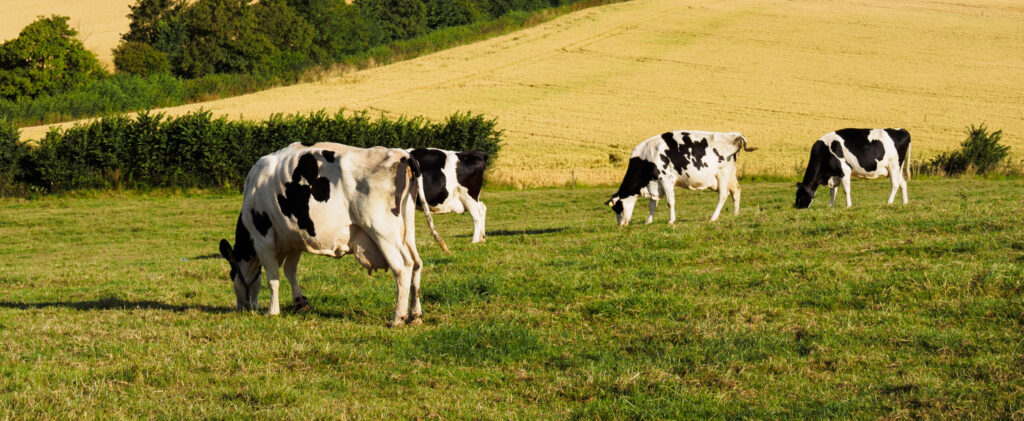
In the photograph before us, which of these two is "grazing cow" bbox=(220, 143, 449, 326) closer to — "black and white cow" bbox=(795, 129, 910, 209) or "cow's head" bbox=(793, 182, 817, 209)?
"cow's head" bbox=(793, 182, 817, 209)

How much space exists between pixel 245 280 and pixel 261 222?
962 mm

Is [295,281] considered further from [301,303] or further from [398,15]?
[398,15]

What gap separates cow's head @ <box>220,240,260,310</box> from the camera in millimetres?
11586

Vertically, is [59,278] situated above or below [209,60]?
below

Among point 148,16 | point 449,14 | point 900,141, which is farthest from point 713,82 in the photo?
point 148,16

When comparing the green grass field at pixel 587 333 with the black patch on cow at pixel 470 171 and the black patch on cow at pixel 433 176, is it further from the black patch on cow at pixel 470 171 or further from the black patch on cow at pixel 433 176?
the black patch on cow at pixel 470 171

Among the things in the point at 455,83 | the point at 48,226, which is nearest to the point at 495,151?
the point at 48,226

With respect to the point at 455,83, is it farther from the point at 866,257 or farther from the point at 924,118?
the point at 866,257

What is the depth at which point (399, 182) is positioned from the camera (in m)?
10.3

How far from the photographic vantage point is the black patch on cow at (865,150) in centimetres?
2336

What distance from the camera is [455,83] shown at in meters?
65.5

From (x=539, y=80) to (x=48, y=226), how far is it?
1688 inches

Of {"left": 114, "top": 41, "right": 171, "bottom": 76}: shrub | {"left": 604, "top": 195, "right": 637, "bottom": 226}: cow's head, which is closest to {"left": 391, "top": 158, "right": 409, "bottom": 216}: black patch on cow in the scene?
{"left": 604, "top": 195, "right": 637, "bottom": 226}: cow's head

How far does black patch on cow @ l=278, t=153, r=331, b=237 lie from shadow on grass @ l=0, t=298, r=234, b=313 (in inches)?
81.3
